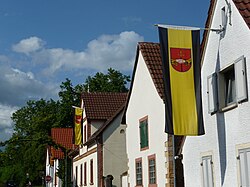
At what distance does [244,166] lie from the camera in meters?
14.4

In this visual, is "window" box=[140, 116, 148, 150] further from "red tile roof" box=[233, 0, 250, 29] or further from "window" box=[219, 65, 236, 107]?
"red tile roof" box=[233, 0, 250, 29]

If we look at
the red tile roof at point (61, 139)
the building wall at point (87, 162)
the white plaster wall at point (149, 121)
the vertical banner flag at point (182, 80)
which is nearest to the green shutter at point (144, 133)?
the white plaster wall at point (149, 121)

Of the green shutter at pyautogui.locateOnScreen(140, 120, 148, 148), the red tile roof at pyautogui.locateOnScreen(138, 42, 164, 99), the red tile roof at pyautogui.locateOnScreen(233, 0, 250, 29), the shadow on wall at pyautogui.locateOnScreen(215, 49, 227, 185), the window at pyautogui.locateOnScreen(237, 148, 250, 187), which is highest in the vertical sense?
the red tile roof at pyautogui.locateOnScreen(138, 42, 164, 99)

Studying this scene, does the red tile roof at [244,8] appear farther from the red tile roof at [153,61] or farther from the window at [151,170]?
the window at [151,170]

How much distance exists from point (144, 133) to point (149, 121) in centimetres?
99

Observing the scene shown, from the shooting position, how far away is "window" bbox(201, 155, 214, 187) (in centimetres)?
1672

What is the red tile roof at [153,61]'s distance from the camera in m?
24.3

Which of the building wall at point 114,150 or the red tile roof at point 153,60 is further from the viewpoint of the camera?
the building wall at point 114,150

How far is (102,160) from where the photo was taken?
112ft

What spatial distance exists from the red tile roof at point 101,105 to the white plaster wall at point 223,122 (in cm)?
2059

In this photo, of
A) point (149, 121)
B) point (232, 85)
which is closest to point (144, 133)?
point (149, 121)

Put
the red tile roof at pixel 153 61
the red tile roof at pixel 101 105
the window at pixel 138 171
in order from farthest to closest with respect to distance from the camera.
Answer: the red tile roof at pixel 101 105, the window at pixel 138 171, the red tile roof at pixel 153 61

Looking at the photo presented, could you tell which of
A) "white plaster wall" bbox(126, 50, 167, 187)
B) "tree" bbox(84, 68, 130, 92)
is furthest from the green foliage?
"white plaster wall" bbox(126, 50, 167, 187)

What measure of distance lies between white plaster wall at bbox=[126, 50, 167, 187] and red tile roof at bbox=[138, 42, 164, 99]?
336mm
